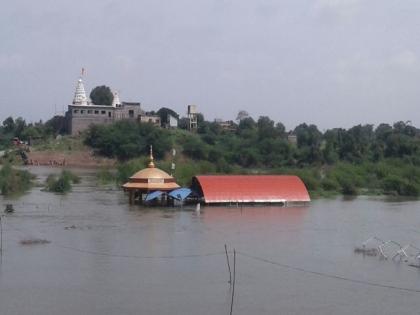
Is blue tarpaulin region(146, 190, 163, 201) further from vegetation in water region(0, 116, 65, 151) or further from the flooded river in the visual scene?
vegetation in water region(0, 116, 65, 151)

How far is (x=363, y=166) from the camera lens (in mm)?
34031

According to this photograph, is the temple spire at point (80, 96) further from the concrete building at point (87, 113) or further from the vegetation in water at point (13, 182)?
the vegetation in water at point (13, 182)

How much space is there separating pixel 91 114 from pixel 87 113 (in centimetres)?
31

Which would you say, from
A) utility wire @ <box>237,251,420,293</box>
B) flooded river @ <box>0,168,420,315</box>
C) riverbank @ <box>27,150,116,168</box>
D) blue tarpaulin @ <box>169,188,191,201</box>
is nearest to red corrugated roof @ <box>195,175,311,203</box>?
blue tarpaulin @ <box>169,188,191,201</box>

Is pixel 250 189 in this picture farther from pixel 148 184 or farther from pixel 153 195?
pixel 148 184

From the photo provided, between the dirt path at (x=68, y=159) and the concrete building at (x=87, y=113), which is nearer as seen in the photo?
the dirt path at (x=68, y=159)

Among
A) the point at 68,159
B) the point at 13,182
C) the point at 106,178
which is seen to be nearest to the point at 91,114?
the point at 68,159

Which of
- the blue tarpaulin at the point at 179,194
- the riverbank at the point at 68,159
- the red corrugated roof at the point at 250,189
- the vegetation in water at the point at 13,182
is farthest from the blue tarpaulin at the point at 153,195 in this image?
the riverbank at the point at 68,159

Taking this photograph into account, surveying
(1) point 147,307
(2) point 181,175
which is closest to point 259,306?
(1) point 147,307

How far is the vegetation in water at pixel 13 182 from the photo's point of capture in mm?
26734

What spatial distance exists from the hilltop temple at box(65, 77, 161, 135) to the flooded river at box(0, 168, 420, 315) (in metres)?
34.5

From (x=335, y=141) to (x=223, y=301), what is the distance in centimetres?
4082

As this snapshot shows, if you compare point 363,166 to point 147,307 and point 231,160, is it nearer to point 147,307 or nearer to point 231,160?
point 231,160

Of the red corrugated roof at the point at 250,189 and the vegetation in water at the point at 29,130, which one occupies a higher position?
the vegetation in water at the point at 29,130
